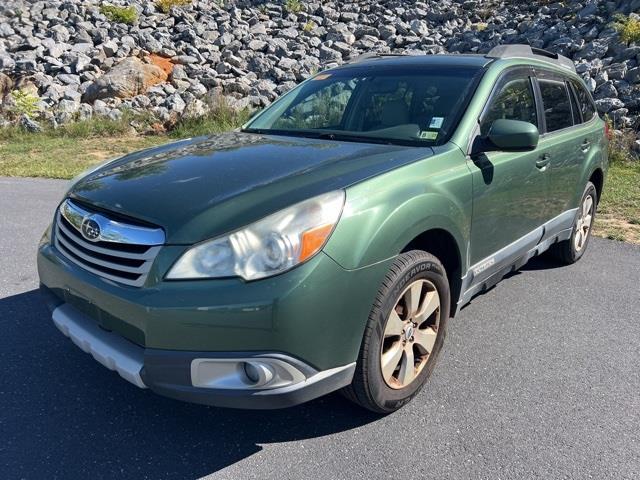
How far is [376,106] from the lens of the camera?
12.6 feet

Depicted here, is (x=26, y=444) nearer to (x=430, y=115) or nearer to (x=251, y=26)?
(x=430, y=115)

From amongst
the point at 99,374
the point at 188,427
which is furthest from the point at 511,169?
the point at 99,374

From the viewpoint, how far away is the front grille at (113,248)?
96.0 inches

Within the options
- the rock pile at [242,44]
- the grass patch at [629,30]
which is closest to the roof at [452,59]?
the rock pile at [242,44]

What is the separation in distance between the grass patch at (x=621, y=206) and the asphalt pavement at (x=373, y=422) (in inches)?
109

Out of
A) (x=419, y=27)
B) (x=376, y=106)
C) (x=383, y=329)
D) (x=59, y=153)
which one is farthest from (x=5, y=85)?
(x=383, y=329)

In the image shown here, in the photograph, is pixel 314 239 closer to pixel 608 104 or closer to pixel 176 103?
pixel 608 104

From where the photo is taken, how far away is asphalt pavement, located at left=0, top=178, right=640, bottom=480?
257 centimetres

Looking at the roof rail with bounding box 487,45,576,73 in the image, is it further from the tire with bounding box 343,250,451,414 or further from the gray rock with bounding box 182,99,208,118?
the gray rock with bounding box 182,99,208,118

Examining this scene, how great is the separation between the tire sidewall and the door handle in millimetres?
1400

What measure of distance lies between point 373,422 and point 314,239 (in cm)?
112

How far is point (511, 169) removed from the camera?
3.56 meters

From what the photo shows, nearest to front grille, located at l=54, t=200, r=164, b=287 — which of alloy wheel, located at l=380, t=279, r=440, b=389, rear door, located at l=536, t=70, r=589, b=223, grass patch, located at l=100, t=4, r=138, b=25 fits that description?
alloy wheel, located at l=380, t=279, r=440, b=389

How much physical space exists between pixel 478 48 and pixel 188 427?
573 inches
